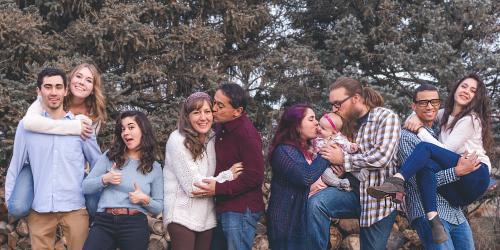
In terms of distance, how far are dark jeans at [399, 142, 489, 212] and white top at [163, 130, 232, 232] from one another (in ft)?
4.67

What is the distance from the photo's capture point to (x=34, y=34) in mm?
6836

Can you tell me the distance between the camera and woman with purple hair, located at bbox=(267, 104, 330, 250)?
4.29m

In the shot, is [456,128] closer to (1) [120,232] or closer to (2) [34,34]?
(1) [120,232]

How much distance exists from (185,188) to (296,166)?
0.88 m

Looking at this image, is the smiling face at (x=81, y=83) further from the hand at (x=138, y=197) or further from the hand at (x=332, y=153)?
the hand at (x=332, y=153)

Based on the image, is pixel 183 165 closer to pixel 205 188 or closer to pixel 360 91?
pixel 205 188

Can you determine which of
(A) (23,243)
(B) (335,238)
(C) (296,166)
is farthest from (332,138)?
(A) (23,243)

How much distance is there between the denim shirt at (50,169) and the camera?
14.1ft

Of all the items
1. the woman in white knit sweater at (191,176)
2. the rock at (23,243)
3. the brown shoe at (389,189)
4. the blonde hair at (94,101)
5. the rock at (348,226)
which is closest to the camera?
the brown shoe at (389,189)

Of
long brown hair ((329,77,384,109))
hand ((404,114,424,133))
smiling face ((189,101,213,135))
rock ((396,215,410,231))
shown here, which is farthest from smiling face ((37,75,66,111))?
rock ((396,215,410,231))

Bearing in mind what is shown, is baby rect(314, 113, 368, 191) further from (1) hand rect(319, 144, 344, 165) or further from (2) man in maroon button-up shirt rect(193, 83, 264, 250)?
(2) man in maroon button-up shirt rect(193, 83, 264, 250)

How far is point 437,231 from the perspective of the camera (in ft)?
13.5

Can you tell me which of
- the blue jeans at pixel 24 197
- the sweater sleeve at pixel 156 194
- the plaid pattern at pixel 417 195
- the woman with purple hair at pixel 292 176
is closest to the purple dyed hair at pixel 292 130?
the woman with purple hair at pixel 292 176

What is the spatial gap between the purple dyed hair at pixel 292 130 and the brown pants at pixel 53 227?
5.43 feet
